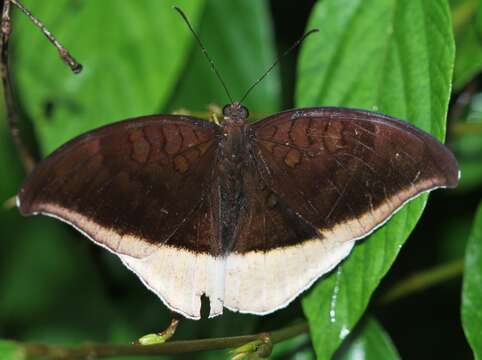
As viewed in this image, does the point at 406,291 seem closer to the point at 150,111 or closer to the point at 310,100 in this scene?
the point at 310,100

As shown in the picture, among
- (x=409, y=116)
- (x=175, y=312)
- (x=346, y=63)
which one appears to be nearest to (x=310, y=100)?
(x=346, y=63)

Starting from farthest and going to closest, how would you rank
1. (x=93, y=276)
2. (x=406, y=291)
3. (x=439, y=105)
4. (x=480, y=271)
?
1. (x=93, y=276)
2. (x=406, y=291)
3. (x=480, y=271)
4. (x=439, y=105)

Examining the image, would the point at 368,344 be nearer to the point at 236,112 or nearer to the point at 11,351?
the point at 236,112

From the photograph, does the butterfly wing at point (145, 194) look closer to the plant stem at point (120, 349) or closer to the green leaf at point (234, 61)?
the plant stem at point (120, 349)

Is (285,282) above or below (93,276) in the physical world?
above

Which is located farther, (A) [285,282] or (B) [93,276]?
(B) [93,276]

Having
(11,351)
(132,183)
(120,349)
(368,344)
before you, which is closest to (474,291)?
(368,344)

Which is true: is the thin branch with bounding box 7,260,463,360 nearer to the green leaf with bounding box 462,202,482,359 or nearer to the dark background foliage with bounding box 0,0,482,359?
the green leaf with bounding box 462,202,482,359
